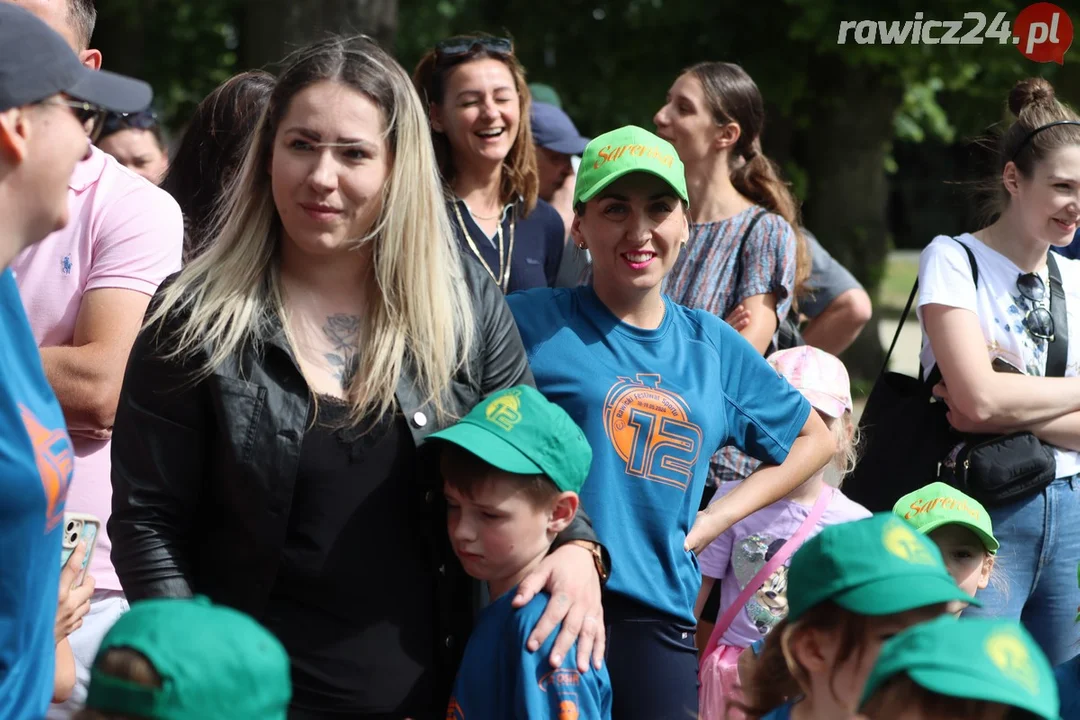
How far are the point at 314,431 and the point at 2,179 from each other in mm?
819

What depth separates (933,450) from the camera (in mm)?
4109

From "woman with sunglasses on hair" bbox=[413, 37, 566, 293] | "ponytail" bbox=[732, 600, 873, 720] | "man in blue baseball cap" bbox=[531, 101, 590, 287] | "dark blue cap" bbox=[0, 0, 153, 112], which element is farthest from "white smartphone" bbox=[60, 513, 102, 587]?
"man in blue baseball cap" bbox=[531, 101, 590, 287]

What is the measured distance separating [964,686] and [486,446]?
999mm

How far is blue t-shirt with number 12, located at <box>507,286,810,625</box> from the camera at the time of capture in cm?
309

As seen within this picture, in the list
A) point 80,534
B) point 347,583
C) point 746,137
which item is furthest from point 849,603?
point 746,137

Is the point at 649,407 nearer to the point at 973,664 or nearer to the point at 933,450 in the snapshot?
the point at 973,664

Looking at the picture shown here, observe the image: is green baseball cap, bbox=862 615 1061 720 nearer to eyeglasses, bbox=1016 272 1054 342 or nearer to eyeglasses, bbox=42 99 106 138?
eyeglasses, bbox=42 99 106 138

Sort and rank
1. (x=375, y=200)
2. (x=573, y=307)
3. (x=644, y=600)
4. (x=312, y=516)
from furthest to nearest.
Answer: (x=573, y=307) < (x=644, y=600) < (x=375, y=200) < (x=312, y=516)

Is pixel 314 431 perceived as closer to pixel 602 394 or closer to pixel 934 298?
pixel 602 394

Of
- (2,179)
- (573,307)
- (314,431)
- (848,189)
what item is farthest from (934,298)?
(848,189)

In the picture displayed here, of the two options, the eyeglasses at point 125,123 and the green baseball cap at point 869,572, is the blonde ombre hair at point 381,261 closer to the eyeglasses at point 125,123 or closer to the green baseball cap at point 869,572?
the green baseball cap at point 869,572

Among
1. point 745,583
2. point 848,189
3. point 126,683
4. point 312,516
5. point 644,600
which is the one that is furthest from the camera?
point 848,189

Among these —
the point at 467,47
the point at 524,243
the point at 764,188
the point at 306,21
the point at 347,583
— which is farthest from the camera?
the point at 306,21

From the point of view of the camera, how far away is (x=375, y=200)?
2.72 metres
